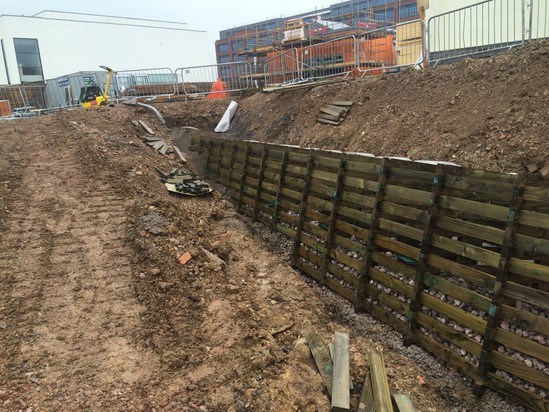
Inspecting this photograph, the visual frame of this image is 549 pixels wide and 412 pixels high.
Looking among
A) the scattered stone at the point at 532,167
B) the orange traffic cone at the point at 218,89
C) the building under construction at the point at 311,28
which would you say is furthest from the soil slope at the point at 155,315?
the orange traffic cone at the point at 218,89

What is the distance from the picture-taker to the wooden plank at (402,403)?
3404 millimetres

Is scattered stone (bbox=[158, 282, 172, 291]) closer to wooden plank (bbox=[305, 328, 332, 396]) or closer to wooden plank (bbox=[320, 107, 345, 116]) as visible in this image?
wooden plank (bbox=[305, 328, 332, 396])

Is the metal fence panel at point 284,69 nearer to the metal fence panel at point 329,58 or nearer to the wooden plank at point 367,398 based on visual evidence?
the metal fence panel at point 329,58

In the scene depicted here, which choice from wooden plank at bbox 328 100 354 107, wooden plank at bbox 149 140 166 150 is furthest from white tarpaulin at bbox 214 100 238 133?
wooden plank at bbox 328 100 354 107

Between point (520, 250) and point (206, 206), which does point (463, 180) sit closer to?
point (520, 250)

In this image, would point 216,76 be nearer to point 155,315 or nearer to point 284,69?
point 284,69

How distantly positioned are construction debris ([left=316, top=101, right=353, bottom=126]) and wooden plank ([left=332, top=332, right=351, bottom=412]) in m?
6.38

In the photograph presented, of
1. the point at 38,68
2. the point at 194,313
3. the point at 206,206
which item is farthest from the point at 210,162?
the point at 38,68

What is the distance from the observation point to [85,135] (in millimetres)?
11156

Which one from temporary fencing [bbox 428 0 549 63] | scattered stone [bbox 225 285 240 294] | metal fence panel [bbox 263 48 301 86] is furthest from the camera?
metal fence panel [bbox 263 48 301 86]

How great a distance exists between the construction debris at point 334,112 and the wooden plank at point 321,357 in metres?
6.25

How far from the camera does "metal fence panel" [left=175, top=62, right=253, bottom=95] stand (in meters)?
18.1

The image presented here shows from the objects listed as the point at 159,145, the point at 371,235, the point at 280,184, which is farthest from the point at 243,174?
the point at 371,235

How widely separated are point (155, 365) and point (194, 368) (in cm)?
40
